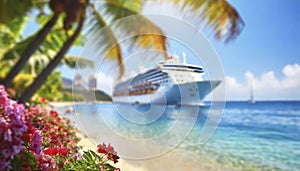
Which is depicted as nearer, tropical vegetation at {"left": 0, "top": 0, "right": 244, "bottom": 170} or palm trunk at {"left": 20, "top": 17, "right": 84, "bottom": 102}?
tropical vegetation at {"left": 0, "top": 0, "right": 244, "bottom": 170}

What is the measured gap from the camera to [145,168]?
5.06 m

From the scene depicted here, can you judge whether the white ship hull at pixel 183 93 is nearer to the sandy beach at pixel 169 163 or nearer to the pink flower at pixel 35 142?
the sandy beach at pixel 169 163

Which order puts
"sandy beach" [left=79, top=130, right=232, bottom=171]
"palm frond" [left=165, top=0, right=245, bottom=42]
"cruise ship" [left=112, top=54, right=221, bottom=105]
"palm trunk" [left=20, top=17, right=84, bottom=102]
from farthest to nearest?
"palm trunk" [left=20, top=17, right=84, bottom=102], "palm frond" [left=165, top=0, right=245, bottom=42], "sandy beach" [left=79, top=130, right=232, bottom=171], "cruise ship" [left=112, top=54, right=221, bottom=105]

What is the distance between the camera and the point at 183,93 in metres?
3.24

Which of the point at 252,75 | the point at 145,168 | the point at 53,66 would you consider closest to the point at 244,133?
the point at 53,66

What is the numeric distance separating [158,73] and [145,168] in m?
2.04

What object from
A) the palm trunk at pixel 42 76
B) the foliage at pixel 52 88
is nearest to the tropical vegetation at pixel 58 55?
the palm trunk at pixel 42 76

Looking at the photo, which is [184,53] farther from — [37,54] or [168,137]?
[37,54]

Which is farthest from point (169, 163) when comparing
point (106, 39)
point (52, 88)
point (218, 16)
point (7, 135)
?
point (52, 88)

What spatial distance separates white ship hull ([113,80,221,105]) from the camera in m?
3.16

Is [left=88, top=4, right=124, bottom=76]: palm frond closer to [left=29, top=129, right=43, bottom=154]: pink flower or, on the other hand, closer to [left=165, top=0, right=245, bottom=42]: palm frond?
[left=165, top=0, right=245, bottom=42]: palm frond

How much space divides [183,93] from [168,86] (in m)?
0.23

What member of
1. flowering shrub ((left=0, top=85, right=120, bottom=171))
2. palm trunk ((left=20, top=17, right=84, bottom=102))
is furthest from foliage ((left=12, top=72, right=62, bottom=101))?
flowering shrub ((left=0, top=85, right=120, bottom=171))

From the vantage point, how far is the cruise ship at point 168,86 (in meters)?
3.11
